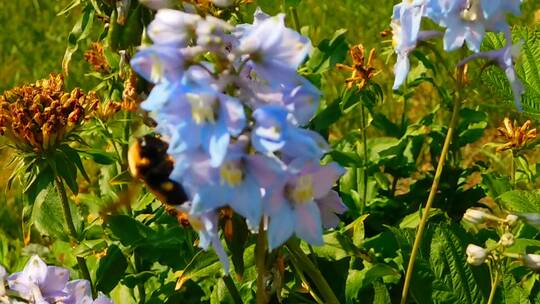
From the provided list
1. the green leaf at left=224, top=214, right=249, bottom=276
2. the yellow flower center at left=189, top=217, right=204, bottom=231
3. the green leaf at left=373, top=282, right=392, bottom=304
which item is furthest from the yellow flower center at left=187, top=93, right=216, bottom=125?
the green leaf at left=373, top=282, right=392, bottom=304

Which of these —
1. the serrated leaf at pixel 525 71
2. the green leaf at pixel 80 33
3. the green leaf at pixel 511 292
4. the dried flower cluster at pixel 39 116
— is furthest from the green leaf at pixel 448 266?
the green leaf at pixel 80 33

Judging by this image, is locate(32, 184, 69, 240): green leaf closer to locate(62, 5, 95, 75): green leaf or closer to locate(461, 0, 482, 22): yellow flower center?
locate(62, 5, 95, 75): green leaf

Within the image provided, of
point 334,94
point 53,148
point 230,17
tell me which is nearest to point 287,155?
point 53,148

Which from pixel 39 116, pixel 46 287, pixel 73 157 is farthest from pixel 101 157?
pixel 46 287

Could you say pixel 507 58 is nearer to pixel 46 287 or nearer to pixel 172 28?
pixel 172 28

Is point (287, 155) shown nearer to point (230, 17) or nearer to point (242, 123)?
point (242, 123)

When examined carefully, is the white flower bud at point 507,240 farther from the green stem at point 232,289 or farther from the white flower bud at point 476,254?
the green stem at point 232,289
